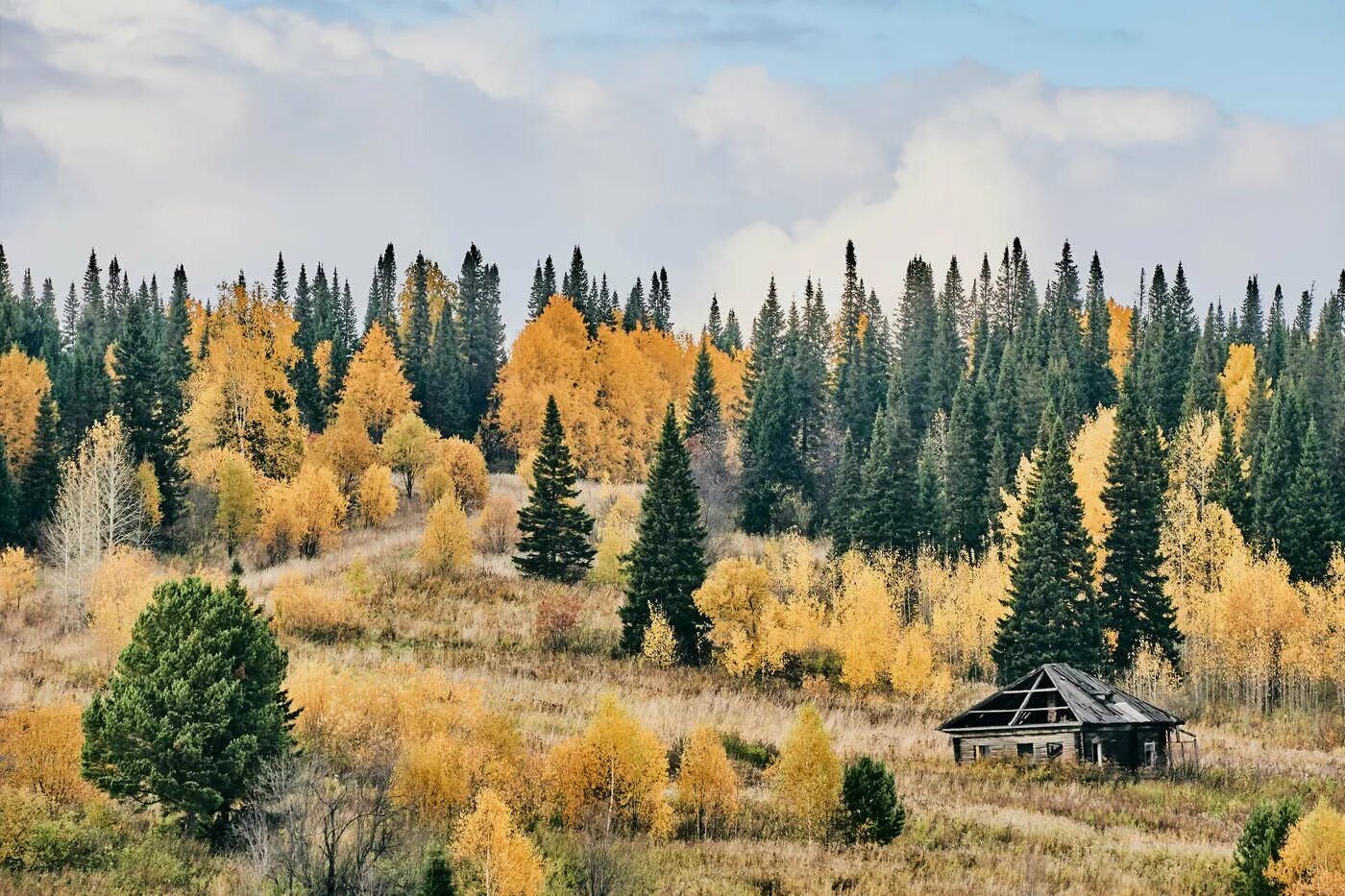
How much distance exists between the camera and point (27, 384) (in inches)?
3095

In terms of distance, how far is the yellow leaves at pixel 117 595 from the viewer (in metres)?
51.8

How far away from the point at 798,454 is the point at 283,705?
205 ft

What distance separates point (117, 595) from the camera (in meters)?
56.1

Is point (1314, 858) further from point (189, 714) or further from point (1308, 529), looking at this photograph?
point (1308, 529)

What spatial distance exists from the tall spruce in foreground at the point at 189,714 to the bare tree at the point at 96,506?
2770 cm

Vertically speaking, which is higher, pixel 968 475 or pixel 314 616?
pixel 968 475

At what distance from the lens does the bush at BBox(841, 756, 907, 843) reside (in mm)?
35031

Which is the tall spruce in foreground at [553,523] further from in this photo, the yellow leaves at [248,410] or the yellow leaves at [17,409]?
the yellow leaves at [17,409]

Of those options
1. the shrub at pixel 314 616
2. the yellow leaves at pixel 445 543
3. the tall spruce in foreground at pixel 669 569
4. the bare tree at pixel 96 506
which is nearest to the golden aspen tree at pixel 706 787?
the tall spruce in foreground at pixel 669 569

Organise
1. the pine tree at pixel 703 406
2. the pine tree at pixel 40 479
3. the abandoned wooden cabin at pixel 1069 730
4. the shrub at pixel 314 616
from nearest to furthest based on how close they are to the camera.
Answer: the abandoned wooden cabin at pixel 1069 730, the shrub at pixel 314 616, the pine tree at pixel 40 479, the pine tree at pixel 703 406

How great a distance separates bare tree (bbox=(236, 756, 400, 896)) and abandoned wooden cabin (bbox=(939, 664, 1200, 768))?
2235 cm

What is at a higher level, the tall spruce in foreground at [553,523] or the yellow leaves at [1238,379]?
the yellow leaves at [1238,379]

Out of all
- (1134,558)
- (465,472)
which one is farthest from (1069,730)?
(465,472)

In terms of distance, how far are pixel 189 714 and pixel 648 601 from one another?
94.7 ft
